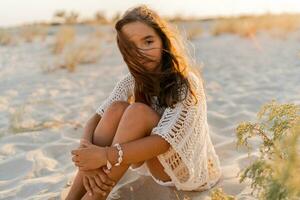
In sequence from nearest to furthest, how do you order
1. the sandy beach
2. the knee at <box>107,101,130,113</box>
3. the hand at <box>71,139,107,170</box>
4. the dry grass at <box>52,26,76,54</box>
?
the hand at <box>71,139,107,170</box> → the knee at <box>107,101,130,113</box> → the sandy beach → the dry grass at <box>52,26,76,54</box>

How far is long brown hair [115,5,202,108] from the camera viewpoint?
9.61ft

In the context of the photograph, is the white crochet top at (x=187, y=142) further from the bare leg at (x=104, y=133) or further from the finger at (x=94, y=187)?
the finger at (x=94, y=187)

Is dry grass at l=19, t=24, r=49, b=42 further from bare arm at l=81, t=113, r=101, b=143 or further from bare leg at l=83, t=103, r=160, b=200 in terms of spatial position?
bare leg at l=83, t=103, r=160, b=200

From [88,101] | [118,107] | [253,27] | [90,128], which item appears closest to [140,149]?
[118,107]

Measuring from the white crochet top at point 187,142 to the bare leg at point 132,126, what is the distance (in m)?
0.05

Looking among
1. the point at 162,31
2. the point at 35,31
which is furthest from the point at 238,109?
the point at 35,31

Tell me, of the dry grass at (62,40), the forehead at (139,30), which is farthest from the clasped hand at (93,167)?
the dry grass at (62,40)

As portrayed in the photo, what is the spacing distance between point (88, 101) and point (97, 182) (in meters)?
2.73

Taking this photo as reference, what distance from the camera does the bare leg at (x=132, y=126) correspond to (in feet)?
8.84

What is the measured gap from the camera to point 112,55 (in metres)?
8.54

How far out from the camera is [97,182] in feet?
8.71

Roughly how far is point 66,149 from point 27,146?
30 centimetres

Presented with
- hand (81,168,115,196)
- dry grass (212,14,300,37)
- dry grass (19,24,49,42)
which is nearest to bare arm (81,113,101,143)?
hand (81,168,115,196)

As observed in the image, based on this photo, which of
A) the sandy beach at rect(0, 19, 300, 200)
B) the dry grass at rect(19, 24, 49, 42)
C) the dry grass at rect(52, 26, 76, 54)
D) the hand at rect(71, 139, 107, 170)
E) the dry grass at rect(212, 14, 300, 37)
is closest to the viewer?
the hand at rect(71, 139, 107, 170)
